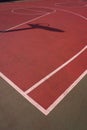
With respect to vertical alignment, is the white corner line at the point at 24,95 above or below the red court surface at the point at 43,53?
below

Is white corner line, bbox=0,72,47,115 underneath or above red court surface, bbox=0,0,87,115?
underneath

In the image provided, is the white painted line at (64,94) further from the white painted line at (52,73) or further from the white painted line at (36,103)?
the white painted line at (52,73)

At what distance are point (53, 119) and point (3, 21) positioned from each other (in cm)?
1213

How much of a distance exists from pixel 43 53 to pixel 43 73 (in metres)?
2.18

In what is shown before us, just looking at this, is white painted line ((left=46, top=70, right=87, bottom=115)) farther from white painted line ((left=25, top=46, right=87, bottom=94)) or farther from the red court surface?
white painted line ((left=25, top=46, right=87, bottom=94))

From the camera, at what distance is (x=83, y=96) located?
7.55m

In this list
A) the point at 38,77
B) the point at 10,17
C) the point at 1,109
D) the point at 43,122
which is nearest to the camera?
the point at 43,122

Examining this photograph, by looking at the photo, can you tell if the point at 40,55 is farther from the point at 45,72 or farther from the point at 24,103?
the point at 24,103

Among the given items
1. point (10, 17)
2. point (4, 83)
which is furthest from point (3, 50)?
point (10, 17)

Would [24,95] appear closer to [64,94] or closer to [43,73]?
[64,94]

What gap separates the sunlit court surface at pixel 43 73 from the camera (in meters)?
6.48

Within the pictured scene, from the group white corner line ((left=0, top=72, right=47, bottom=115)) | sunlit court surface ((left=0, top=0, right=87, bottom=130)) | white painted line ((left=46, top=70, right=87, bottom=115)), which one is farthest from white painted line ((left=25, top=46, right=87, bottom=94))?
white painted line ((left=46, top=70, right=87, bottom=115))

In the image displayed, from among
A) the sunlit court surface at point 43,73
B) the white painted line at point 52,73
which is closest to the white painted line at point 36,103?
the sunlit court surface at point 43,73

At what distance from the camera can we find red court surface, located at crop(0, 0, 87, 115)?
7.95 meters
